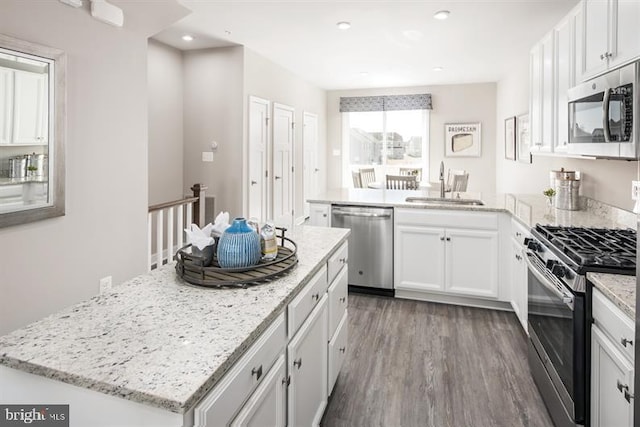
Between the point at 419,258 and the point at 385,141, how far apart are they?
5010 mm

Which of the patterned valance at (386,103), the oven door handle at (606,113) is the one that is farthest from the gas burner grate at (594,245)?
the patterned valance at (386,103)

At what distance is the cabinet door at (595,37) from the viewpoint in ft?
6.78

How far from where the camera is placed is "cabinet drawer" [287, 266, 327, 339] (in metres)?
1.38

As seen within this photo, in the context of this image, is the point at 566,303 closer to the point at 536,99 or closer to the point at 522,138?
the point at 536,99

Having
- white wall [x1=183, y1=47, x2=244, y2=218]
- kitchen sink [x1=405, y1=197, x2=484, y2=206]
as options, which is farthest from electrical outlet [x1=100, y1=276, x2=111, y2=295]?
kitchen sink [x1=405, y1=197, x2=484, y2=206]

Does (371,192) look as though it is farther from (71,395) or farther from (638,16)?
(71,395)

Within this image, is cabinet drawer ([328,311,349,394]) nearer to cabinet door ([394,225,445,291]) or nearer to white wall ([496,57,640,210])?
cabinet door ([394,225,445,291])

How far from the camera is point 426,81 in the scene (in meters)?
7.13

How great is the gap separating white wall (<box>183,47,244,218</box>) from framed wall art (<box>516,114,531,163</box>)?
3.57 m

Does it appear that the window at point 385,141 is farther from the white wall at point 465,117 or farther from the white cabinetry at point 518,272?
the white cabinetry at point 518,272

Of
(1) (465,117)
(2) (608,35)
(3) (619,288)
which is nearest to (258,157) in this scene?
(2) (608,35)

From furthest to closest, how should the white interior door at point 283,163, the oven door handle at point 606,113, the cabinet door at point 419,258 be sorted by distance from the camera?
the white interior door at point 283,163, the cabinet door at point 419,258, the oven door handle at point 606,113

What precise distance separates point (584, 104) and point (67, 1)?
Answer: 10.2ft

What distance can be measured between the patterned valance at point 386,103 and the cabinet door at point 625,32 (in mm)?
5809
